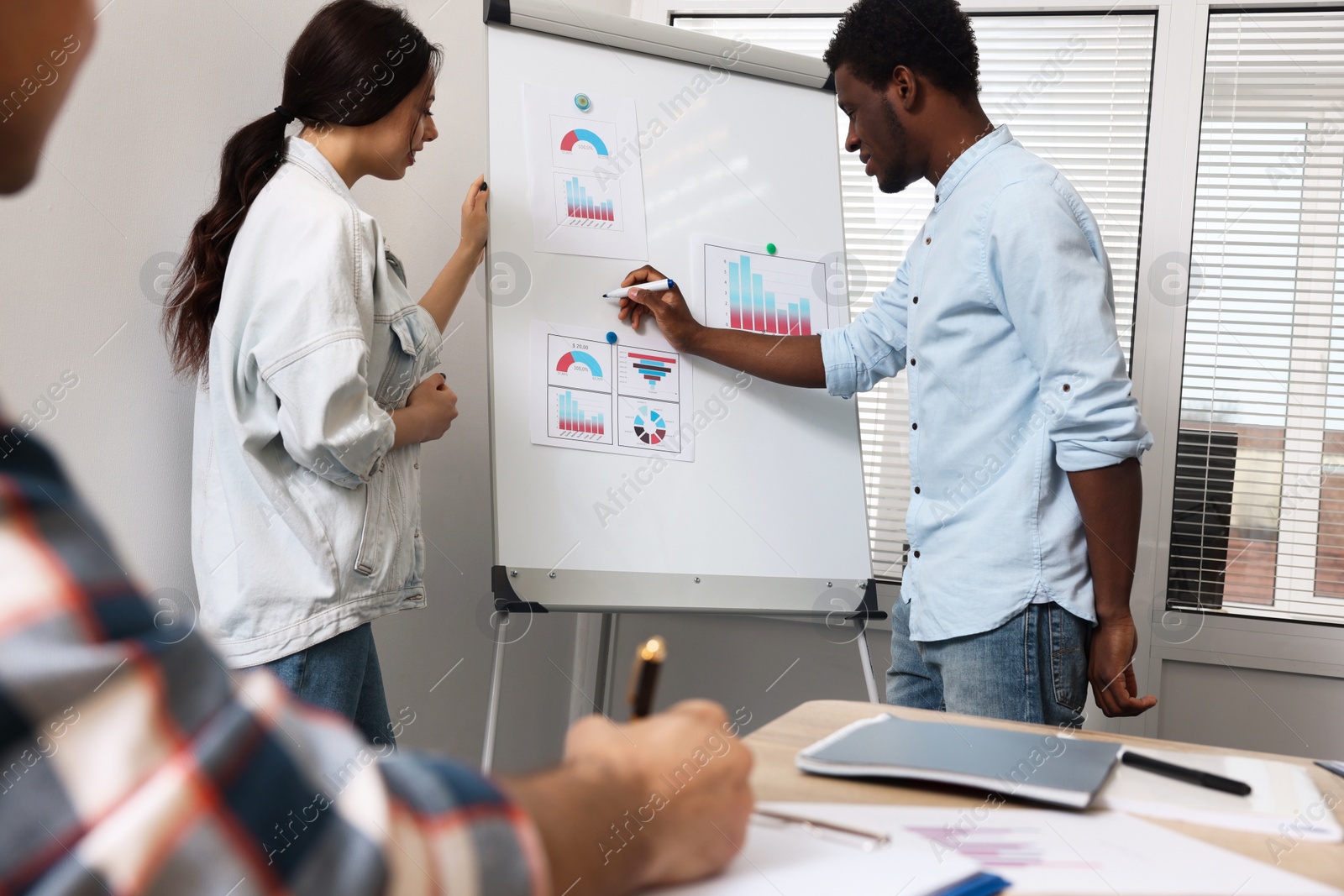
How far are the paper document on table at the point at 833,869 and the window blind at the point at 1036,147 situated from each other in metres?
1.85

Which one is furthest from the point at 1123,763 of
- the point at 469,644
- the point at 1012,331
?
the point at 469,644

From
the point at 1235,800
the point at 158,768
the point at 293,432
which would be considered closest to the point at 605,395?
the point at 293,432

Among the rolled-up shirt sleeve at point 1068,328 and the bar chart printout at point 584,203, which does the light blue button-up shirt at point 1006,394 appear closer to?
the rolled-up shirt sleeve at point 1068,328

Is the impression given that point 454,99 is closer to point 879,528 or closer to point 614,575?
point 614,575

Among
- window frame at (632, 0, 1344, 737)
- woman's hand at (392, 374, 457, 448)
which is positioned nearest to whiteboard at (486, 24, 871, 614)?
woman's hand at (392, 374, 457, 448)

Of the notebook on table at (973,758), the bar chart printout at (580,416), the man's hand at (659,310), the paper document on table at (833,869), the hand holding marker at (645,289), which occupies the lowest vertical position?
the notebook on table at (973,758)

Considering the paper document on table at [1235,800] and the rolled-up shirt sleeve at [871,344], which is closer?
the paper document on table at [1235,800]

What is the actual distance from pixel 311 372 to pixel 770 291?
0.94 metres

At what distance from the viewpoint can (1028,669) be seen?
123 cm

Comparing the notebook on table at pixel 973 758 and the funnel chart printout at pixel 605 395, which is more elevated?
the funnel chart printout at pixel 605 395

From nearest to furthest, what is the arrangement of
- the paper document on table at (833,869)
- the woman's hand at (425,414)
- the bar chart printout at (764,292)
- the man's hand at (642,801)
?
the man's hand at (642,801) < the paper document on table at (833,869) < the woman's hand at (425,414) < the bar chart printout at (764,292)

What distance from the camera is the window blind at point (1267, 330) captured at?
2162 mm

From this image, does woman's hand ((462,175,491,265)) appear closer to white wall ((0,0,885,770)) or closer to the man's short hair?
white wall ((0,0,885,770))

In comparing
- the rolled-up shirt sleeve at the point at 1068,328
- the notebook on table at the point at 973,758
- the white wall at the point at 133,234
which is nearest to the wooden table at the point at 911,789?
the notebook on table at the point at 973,758
